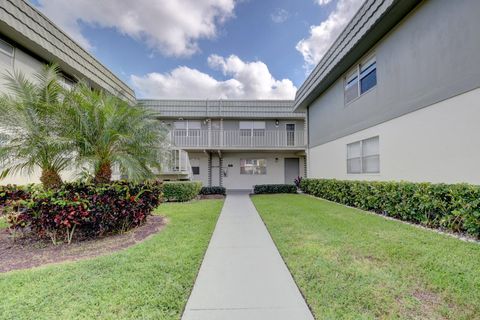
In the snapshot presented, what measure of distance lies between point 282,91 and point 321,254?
750 inches

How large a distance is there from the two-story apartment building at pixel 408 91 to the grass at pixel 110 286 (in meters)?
6.01

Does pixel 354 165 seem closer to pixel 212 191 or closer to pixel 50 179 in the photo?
pixel 212 191

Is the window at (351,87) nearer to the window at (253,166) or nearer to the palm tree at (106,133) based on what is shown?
the palm tree at (106,133)

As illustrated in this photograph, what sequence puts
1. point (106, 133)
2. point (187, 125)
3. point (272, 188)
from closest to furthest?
point (106, 133), point (272, 188), point (187, 125)

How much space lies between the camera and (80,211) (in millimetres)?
4688

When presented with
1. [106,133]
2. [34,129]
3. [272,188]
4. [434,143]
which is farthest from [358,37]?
[34,129]

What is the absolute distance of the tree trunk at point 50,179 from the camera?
210 inches

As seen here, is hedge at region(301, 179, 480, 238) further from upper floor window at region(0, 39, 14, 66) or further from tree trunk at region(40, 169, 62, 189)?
upper floor window at region(0, 39, 14, 66)

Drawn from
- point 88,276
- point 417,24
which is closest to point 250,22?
point 417,24

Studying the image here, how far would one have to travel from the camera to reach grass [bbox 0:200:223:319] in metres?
2.47

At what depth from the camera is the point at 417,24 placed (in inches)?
252

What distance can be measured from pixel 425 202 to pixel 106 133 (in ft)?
25.1

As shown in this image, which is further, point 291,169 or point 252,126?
point 291,169

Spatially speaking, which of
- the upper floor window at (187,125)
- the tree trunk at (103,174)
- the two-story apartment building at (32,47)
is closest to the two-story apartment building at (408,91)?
the tree trunk at (103,174)
